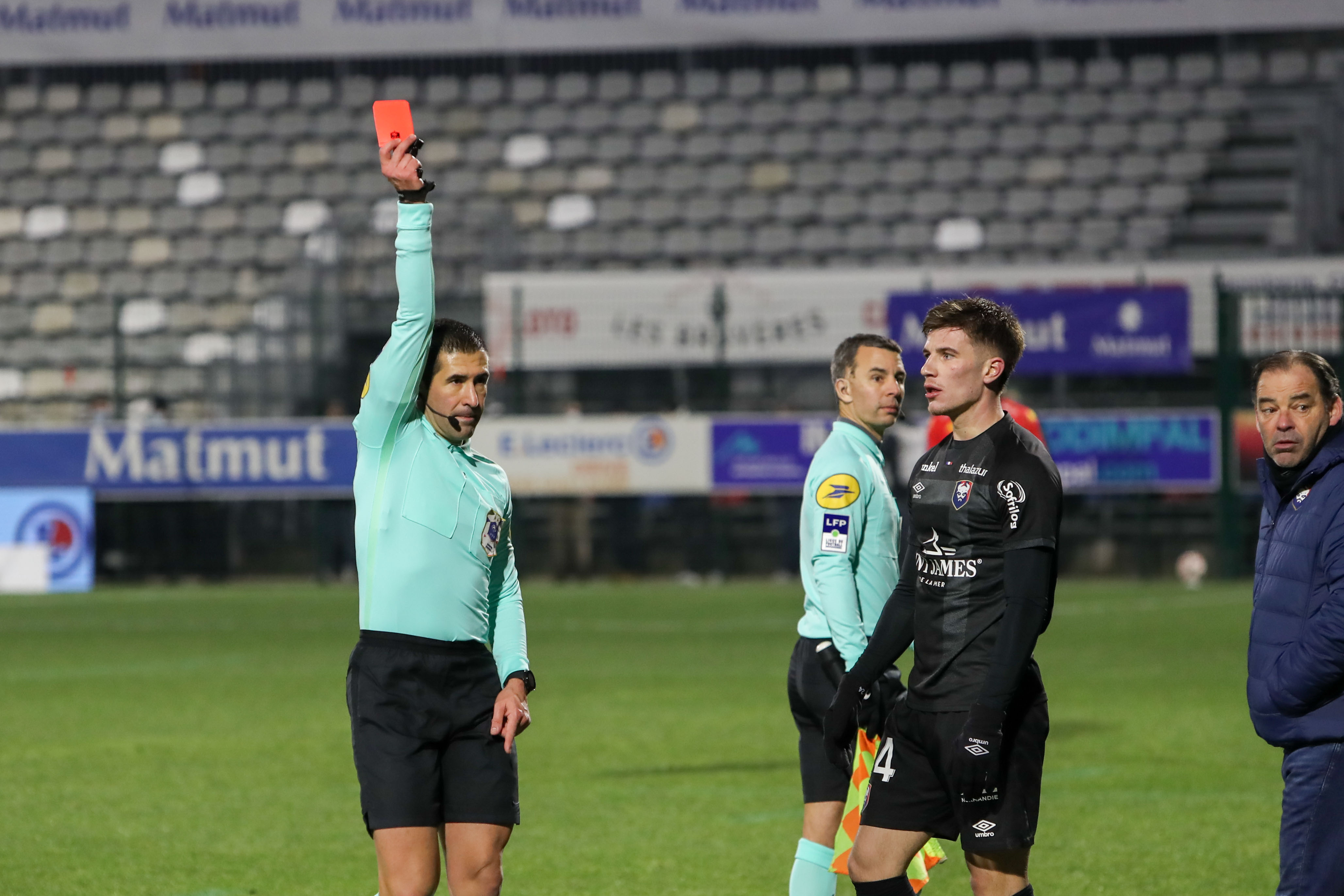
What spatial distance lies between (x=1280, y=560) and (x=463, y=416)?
7.07 feet

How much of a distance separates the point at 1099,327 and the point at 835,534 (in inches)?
632

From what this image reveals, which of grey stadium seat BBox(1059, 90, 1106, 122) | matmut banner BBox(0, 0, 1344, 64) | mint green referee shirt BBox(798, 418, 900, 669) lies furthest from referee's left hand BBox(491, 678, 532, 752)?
matmut banner BBox(0, 0, 1344, 64)

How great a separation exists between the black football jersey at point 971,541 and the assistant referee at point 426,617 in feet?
3.54

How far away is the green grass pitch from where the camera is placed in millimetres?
7059

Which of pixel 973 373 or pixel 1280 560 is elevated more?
pixel 973 373

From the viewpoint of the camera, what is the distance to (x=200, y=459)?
21875 millimetres

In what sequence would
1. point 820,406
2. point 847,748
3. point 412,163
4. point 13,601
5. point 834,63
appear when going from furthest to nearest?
point 834,63
point 820,406
point 13,601
point 847,748
point 412,163

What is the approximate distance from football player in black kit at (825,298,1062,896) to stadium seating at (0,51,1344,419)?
19.2m

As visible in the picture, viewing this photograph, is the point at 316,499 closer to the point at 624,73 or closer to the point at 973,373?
the point at 624,73

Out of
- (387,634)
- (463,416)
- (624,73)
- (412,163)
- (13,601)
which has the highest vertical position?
(624,73)

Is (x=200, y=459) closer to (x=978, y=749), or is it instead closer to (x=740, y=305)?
(x=740, y=305)

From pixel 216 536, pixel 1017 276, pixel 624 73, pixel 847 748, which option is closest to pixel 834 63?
pixel 624 73

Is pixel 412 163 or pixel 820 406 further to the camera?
pixel 820 406

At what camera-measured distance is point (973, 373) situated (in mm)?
4680
